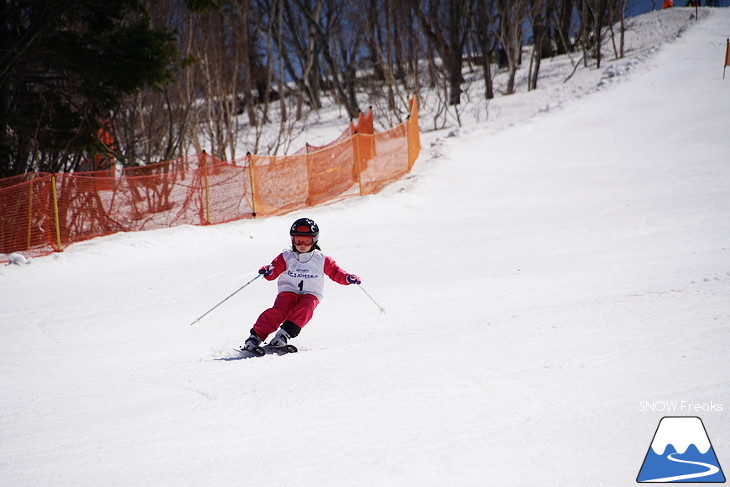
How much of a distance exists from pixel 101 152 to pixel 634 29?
36.4 metres

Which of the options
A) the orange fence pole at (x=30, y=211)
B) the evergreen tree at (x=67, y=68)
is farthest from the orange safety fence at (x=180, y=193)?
the evergreen tree at (x=67, y=68)

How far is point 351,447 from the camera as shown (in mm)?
3445

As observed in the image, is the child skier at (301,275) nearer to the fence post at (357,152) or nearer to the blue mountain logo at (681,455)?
the blue mountain logo at (681,455)

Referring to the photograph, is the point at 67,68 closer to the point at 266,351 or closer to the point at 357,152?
the point at 357,152

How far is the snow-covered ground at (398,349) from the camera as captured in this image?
337 centimetres

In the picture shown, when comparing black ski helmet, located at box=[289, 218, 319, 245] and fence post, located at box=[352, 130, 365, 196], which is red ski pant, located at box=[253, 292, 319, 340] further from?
fence post, located at box=[352, 130, 365, 196]

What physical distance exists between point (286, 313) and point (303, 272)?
1.50 feet

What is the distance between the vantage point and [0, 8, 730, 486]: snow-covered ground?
3371mm

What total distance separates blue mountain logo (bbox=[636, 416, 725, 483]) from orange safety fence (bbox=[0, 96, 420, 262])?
957cm

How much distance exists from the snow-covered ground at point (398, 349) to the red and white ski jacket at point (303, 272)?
21.5 inches

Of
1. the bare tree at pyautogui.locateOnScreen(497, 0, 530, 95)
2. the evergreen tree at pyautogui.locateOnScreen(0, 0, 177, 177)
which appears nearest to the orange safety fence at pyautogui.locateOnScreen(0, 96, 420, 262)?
the evergreen tree at pyautogui.locateOnScreen(0, 0, 177, 177)

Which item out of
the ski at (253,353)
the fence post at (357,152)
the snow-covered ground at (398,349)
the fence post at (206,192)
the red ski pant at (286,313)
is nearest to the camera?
the snow-covered ground at (398,349)

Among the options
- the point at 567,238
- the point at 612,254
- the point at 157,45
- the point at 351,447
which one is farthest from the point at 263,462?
the point at 157,45

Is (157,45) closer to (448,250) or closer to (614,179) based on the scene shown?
(448,250)
